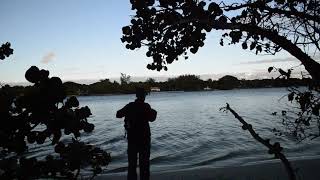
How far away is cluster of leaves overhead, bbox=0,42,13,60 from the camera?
4074 mm

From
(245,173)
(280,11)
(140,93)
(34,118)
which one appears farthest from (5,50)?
(245,173)

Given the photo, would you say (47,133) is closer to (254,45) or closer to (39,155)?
(254,45)

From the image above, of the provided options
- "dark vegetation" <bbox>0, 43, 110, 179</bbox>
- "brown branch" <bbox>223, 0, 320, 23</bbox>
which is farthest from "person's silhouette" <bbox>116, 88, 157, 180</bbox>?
"dark vegetation" <bbox>0, 43, 110, 179</bbox>

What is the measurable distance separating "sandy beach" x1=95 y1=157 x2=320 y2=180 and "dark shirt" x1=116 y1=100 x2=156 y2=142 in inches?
162

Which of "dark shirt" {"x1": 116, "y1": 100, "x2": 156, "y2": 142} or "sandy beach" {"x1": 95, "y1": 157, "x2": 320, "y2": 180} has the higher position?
"dark shirt" {"x1": 116, "y1": 100, "x2": 156, "y2": 142}

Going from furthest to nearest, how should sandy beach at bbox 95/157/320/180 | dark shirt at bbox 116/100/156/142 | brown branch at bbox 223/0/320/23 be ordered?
sandy beach at bbox 95/157/320/180, dark shirt at bbox 116/100/156/142, brown branch at bbox 223/0/320/23

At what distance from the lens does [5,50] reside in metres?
4.08

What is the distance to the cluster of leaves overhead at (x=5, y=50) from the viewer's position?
407 centimetres

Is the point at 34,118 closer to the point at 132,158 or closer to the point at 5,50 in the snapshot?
the point at 5,50

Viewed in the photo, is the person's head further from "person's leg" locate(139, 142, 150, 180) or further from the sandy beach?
the sandy beach

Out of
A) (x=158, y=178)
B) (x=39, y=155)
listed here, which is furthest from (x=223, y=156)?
(x=39, y=155)

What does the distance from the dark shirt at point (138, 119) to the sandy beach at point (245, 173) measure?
4110 mm

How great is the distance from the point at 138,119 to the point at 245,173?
18.2 feet

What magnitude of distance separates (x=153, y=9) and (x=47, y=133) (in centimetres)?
282
